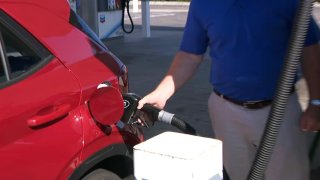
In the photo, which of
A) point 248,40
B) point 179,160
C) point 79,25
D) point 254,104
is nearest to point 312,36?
point 248,40

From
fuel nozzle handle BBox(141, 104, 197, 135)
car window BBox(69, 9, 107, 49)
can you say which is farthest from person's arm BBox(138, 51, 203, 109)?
car window BBox(69, 9, 107, 49)

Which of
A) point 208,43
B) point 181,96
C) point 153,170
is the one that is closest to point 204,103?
point 181,96

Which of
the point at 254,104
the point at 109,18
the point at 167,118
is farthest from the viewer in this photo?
the point at 109,18

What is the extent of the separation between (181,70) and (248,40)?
0.41 meters

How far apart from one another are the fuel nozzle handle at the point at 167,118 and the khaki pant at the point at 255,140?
0.43 m

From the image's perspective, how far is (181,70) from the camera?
294 centimetres

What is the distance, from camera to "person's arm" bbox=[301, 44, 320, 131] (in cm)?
265

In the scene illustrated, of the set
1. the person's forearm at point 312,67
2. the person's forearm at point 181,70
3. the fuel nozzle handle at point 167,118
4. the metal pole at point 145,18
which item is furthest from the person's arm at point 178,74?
the metal pole at point 145,18

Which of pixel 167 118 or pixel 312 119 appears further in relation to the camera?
pixel 312 119

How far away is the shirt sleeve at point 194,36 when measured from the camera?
290 cm

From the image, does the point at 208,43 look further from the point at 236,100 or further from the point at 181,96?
the point at 181,96

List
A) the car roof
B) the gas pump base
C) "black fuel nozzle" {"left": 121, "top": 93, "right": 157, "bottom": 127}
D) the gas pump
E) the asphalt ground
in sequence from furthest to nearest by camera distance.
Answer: the gas pump, the asphalt ground, the car roof, "black fuel nozzle" {"left": 121, "top": 93, "right": 157, "bottom": 127}, the gas pump base

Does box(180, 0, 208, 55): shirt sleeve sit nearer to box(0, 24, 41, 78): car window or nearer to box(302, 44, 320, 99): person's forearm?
box(302, 44, 320, 99): person's forearm

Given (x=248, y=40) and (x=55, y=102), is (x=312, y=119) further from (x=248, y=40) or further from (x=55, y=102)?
(x=55, y=102)
